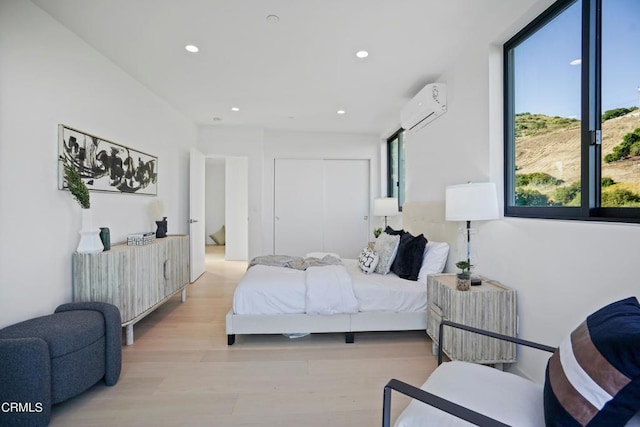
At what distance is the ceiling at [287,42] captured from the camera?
2080mm

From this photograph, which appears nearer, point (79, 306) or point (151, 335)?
point (79, 306)

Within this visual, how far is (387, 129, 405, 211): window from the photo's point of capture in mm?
5008

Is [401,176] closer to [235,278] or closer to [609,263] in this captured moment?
[235,278]

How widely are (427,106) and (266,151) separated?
3276 mm

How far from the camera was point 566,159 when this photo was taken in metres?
1.84

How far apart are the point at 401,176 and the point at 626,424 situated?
442 cm

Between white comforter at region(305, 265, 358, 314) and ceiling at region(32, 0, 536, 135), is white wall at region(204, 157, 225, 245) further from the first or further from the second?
white comforter at region(305, 265, 358, 314)

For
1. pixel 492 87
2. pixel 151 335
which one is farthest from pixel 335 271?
pixel 492 87

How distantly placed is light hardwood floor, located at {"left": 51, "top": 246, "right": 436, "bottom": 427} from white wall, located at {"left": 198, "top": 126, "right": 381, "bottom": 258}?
2.62m

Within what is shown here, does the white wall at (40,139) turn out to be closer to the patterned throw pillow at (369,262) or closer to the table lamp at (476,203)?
the patterned throw pillow at (369,262)

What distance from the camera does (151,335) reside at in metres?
2.79

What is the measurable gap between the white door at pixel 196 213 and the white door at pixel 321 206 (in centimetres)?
134

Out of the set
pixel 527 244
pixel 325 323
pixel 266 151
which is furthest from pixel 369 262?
pixel 266 151

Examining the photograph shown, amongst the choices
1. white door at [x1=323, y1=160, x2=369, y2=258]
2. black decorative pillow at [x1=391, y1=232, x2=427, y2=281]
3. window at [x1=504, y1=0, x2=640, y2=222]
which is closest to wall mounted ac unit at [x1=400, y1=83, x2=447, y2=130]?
window at [x1=504, y1=0, x2=640, y2=222]
